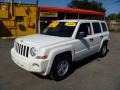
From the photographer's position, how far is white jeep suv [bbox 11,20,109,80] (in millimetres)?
5727

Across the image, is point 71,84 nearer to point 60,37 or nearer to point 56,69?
point 56,69

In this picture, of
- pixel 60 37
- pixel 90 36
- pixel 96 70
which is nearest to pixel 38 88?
pixel 60 37

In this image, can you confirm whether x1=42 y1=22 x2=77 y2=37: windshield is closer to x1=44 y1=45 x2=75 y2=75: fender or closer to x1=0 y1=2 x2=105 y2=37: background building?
x1=44 y1=45 x2=75 y2=75: fender

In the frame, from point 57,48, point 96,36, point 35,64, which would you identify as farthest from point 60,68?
point 96,36

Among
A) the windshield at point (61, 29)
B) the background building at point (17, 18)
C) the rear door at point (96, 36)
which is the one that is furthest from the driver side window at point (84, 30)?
the background building at point (17, 18)

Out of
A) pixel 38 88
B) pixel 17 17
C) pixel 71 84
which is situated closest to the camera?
pixel 38 88

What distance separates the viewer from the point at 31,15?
22188 millimetres

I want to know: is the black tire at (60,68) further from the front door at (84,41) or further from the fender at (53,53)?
the front door at (84,41)

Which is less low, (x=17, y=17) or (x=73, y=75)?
(x=17, y=17)

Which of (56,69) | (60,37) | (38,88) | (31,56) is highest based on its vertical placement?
(60,37)

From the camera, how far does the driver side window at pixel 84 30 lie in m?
7.04

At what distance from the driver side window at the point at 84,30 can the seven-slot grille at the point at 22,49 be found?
1982mm

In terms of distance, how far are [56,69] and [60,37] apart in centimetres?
119

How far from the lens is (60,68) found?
6.38m
